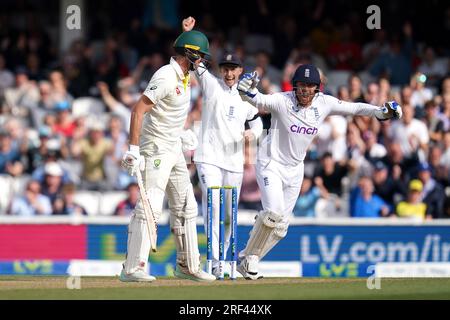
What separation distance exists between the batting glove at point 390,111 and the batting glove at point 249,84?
1184 millimetres

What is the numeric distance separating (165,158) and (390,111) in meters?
2.15

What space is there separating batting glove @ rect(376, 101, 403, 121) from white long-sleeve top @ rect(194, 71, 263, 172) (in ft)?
4.66

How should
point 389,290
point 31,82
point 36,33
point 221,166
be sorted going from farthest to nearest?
point 36,33 < point 31,82 < point 221,166 < point 389,290

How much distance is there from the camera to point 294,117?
11328 mm

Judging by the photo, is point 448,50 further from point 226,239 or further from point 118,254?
point 226,239

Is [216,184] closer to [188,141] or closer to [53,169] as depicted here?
[188,141]

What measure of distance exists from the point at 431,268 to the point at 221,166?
339 centimetres

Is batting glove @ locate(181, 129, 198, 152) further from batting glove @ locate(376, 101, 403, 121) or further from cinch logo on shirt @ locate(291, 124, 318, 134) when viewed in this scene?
batting glove @ locate(376, 101, 403, 121)

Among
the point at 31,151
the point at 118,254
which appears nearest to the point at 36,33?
the point at 31,151

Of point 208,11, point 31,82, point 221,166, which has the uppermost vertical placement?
point 208,11

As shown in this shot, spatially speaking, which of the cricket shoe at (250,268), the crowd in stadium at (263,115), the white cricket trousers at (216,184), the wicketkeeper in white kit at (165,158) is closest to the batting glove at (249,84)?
the wicketkeeper in white kit at (165,158)

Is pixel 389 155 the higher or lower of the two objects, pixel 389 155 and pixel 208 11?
the lower

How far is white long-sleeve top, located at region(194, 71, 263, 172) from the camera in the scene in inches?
468

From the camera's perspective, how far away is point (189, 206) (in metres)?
10.7
